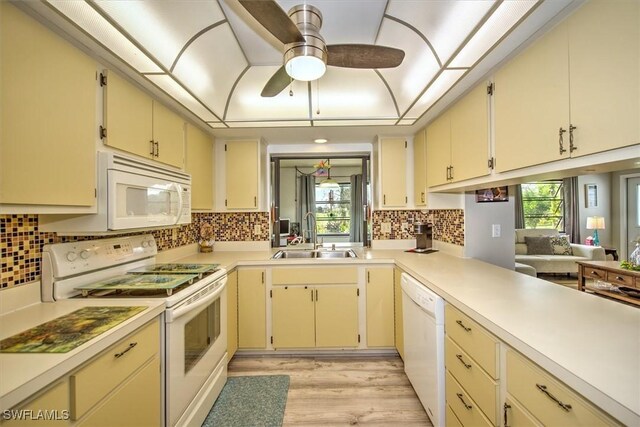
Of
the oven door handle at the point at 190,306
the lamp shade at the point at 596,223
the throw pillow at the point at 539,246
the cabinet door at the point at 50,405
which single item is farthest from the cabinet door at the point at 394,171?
the lamp shade at the point at 596,223

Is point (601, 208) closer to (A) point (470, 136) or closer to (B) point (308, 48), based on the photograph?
(A) point (470, 136)

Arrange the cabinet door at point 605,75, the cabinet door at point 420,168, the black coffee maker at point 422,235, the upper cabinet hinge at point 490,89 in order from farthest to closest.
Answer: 1. the black coffee maker at point 422,235
2. the cabinet door at point 420,168
3. the upper cabinet hinge at point 490,89
4. the cabinet door at point 605,75

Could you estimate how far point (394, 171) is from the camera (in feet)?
9.85

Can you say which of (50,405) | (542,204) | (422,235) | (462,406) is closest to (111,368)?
(50,405)

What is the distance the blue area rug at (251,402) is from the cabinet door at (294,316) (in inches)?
13.7

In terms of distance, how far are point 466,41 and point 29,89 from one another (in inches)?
76.4

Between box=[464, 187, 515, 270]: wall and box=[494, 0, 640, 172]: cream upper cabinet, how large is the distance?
107cm

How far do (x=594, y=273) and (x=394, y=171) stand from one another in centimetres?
264

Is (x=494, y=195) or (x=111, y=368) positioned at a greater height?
(x=494, y=195)

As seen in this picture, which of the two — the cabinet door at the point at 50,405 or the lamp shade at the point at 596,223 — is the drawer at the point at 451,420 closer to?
the cabinet door at the point at 50,405

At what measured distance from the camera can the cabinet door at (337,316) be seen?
8.48ft

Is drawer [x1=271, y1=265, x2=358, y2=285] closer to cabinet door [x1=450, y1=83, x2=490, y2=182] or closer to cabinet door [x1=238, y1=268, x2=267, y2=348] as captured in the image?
cabinet door [x1=238, y1=268, x2=267, y2=348]

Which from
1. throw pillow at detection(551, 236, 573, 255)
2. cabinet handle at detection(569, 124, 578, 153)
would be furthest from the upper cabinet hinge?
→ throw pillow at detection(551, 236, 573, 255)

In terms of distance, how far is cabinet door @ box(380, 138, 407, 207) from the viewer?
2998 millimetres
